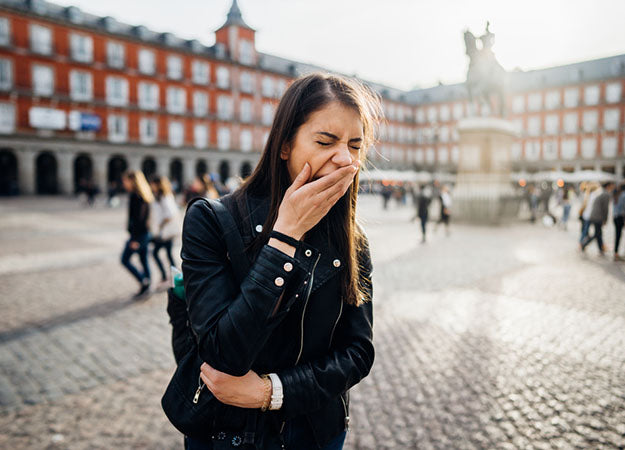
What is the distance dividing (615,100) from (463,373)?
58.1 m

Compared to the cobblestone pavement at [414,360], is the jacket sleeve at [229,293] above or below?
above

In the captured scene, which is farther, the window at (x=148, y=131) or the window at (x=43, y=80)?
the window at (x=148, y=131)

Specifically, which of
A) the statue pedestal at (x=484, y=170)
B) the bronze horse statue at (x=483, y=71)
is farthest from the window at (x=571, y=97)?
the statue pedestal at (x=484, y=170)

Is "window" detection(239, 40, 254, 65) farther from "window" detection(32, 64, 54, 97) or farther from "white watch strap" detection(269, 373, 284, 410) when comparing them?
"white watch strap" detection(269, 373, 284, 410)

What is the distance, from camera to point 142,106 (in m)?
37.4

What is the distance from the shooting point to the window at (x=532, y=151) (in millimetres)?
53688

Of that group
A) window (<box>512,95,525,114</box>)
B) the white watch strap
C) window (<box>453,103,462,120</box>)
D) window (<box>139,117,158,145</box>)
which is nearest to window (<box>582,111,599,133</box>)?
window (<box>512,95,525,114</box>)

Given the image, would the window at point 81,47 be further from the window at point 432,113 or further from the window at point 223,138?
the window at point 432,113

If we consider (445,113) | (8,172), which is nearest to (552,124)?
(445,113)

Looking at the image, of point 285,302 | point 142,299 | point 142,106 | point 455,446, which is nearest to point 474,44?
point 142,299

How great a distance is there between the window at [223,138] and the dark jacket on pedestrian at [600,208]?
37.7m

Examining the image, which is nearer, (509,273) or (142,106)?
(509,273)

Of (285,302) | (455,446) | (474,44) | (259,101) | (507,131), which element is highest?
(259,101)

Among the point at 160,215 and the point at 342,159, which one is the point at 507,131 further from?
the point at 342,159
